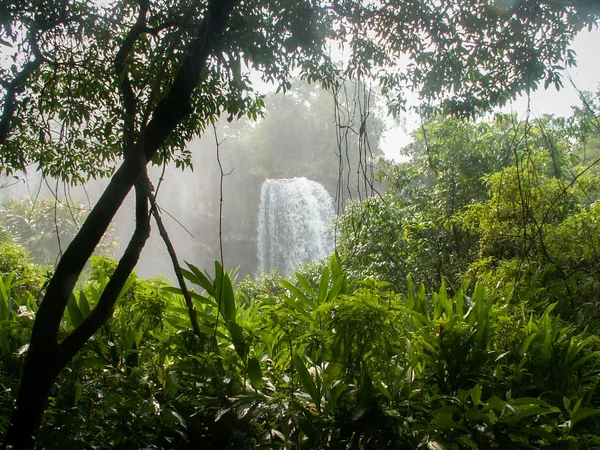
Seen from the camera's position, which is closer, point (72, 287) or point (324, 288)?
point (72, 287)

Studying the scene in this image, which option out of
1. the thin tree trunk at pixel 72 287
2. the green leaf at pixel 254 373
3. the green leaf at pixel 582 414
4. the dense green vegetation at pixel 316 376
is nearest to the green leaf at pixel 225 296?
the dense green vegetation at pixel 316 376

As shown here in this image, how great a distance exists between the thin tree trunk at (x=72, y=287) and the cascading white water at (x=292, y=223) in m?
13.8

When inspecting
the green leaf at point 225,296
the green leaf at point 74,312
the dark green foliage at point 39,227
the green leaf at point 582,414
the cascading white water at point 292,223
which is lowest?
the green leaf at point 582,414

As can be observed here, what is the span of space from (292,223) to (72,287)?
1590 cm

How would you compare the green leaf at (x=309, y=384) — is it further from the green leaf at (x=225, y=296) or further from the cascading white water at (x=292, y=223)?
the cascading white water at (x=292, y=223)

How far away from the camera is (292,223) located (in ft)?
57.3

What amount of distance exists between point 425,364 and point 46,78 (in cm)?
270

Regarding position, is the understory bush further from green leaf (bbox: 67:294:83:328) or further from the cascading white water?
the cascading white water

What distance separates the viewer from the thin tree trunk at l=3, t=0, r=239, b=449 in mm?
1445

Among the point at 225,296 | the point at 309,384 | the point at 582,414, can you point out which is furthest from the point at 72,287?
the point at 582,414

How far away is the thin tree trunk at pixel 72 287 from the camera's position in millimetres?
1445

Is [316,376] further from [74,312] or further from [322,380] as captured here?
[74,312]

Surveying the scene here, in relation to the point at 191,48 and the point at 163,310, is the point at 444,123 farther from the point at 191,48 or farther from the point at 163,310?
the point at 163,310

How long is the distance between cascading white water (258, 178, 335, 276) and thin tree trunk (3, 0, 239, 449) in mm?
13770
